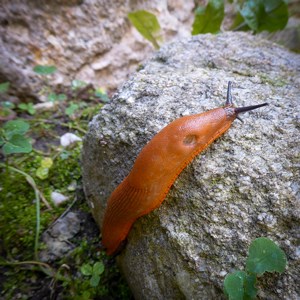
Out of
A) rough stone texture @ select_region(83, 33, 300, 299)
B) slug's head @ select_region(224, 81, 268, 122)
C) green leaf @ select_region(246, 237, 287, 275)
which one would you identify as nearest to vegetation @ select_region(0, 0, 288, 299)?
green leaf @ select_region(246, 237, 287, 275)

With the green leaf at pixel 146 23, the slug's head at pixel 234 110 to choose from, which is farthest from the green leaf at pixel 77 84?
the slug's head at pixel 234 110

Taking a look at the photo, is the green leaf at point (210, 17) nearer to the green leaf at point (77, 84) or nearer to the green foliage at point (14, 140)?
the green leaf at point (77, 84)

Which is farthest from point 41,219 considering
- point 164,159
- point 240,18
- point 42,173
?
point 240,18

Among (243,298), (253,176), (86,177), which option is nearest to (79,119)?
(86,177)

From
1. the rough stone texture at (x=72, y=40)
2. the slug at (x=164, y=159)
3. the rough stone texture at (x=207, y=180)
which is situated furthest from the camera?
the rough stone texture at (x=72, y=40)

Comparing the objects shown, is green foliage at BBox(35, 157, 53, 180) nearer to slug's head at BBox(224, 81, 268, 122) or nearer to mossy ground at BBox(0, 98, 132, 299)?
mossy ground at BBox(0, 98, 132, 299)

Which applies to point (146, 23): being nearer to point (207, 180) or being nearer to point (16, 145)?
point (16, 145)
